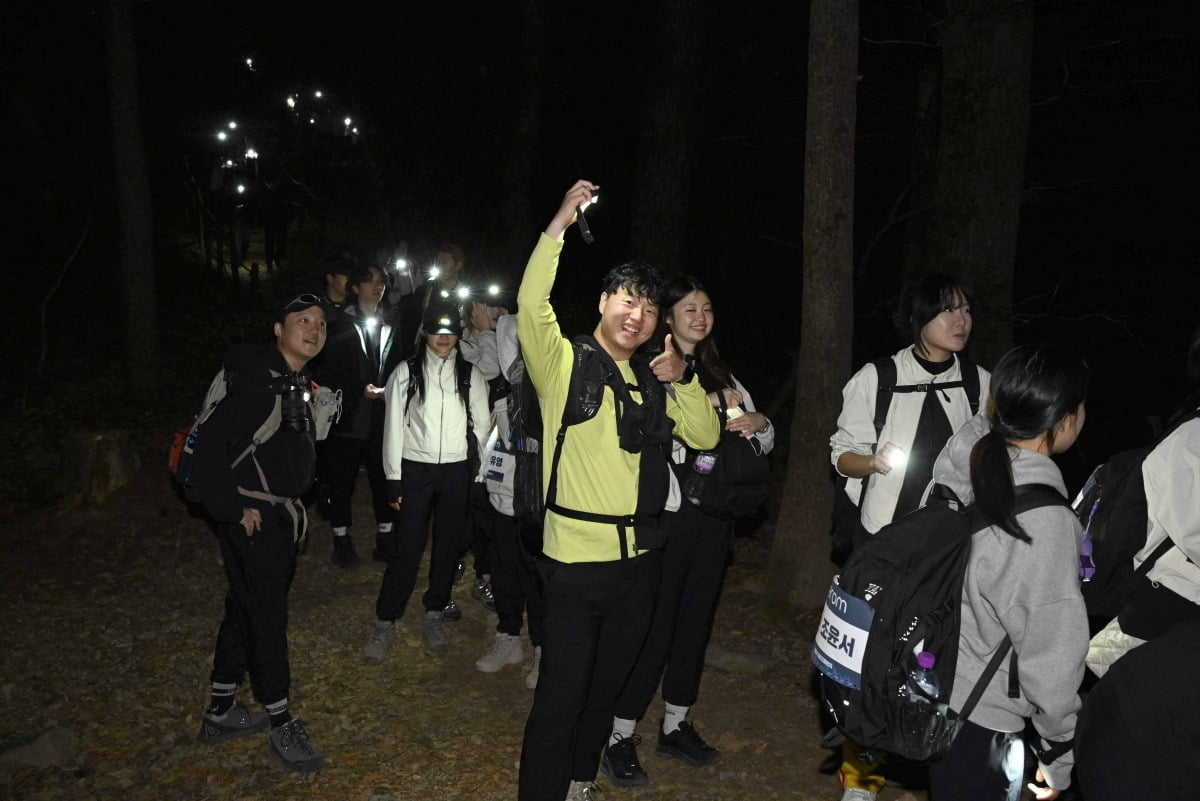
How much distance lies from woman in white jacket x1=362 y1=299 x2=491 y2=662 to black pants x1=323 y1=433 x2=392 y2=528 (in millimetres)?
1687

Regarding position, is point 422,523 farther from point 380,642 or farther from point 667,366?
point 667,366

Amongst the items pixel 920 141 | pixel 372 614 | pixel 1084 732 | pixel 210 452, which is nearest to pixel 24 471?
pixel 372 614

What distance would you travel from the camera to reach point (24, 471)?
9.60m

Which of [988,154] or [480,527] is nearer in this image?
[480,527]

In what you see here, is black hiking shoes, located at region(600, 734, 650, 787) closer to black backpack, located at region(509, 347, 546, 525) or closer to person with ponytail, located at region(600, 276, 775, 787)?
person with ponytail, located at region(600, 276, 775, 787)

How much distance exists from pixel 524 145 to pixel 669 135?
15.7 ft

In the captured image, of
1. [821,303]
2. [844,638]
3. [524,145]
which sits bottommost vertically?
[844,638]

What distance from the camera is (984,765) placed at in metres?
2.87

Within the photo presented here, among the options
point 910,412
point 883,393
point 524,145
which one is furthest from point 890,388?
point 524,145

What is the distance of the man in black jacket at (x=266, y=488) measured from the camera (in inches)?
175

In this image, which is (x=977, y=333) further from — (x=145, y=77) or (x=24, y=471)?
(x=145, y=77)

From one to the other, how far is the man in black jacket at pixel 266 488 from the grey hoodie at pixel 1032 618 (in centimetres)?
325

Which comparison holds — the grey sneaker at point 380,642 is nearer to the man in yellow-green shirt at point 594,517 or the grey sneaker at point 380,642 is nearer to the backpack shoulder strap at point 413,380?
the backpack shoulder strap at point 413,380

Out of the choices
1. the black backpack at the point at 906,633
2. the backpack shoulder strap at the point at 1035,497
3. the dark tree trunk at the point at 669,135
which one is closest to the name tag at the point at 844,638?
the black backpack at the point at 906,633
